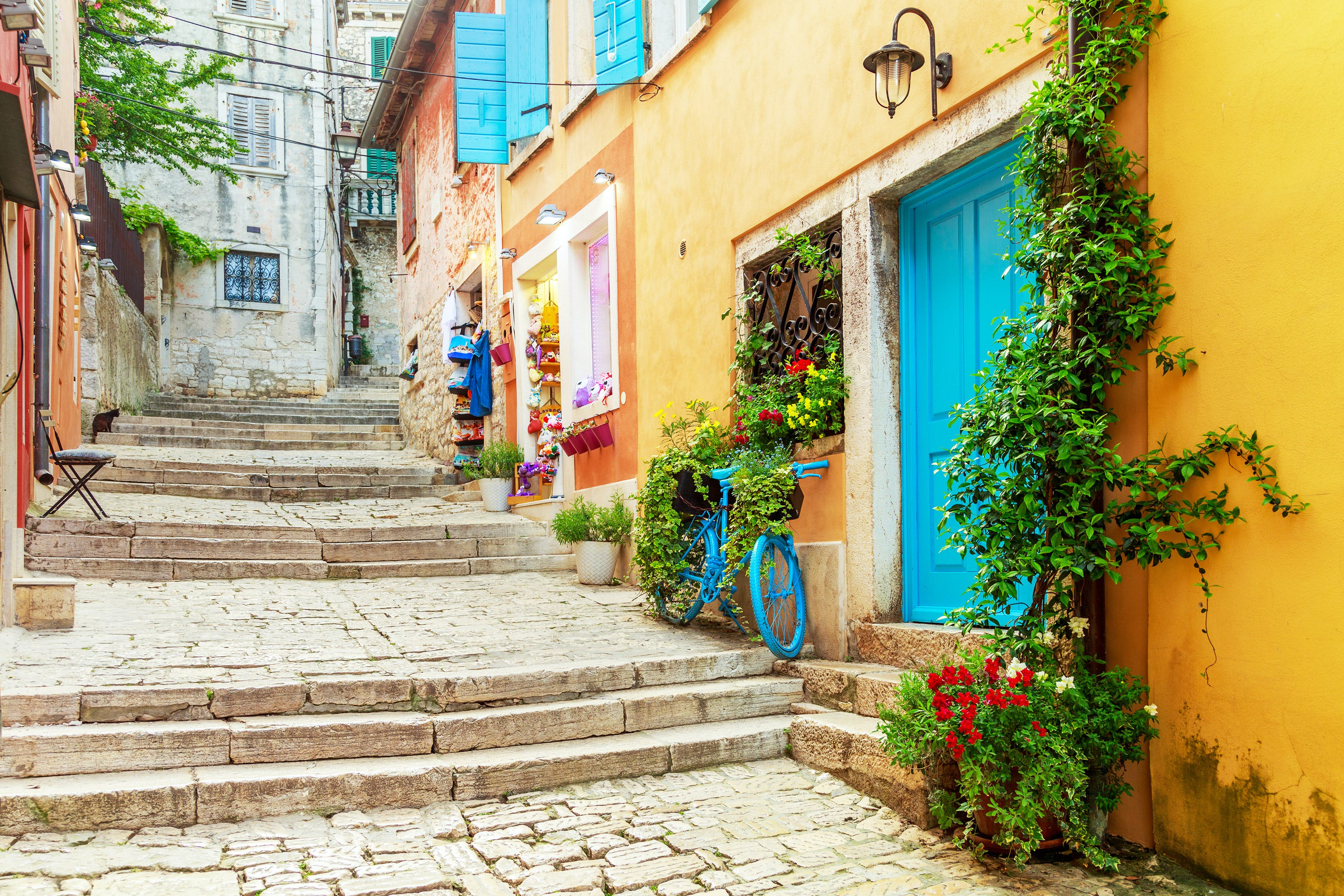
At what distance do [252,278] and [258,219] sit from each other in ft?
4.27

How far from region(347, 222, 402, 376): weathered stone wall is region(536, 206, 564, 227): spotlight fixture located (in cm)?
1837

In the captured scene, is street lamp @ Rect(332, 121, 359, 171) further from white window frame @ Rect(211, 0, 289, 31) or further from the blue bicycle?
the blue bicycle

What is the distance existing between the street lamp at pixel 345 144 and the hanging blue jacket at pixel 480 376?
10.7m

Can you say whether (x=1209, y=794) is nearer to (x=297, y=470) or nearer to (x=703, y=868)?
(x=703, y=868)

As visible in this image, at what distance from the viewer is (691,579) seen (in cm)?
571

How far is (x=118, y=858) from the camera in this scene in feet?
10.4

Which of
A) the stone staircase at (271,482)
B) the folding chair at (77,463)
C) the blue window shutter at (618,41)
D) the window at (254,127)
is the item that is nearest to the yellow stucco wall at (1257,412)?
the blue window shutter at (618,41)

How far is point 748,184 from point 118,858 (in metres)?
4.62

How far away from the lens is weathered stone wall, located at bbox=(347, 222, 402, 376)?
2658 centimetres

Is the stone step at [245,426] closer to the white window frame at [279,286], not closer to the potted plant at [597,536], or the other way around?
the white window frame at [279,286]

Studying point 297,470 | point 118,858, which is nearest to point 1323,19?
point 118,858

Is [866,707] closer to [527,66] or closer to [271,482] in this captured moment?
[527,66]

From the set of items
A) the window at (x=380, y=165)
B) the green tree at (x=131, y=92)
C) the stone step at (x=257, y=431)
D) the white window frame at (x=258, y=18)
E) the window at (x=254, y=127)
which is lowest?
the stone step at (x=257, y=431)

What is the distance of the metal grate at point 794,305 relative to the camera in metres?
5.35
